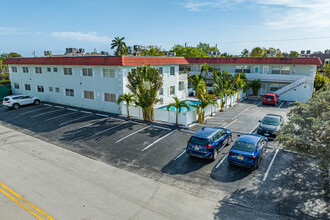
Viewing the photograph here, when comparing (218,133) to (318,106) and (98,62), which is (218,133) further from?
(98,62)

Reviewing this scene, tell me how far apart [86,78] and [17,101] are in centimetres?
969

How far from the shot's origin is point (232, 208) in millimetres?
9820

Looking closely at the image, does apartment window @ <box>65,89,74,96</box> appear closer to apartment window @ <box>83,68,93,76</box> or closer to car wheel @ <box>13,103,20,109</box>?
apartment window @ <box>83,68,93,76</box>

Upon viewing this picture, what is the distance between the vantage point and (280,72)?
37125 millimetres

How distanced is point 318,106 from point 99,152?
13419 millimetres

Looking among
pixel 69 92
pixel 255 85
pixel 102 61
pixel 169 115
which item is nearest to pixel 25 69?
pixel 69 92

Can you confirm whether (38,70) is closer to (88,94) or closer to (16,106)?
(16,106)

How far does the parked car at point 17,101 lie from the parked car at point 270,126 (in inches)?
1102

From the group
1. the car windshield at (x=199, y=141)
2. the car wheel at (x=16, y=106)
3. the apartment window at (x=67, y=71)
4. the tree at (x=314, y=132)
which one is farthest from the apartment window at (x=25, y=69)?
the tree at (x=314, y=132)

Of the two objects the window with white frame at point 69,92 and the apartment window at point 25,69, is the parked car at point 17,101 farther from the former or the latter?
the apartment window at point 25,69

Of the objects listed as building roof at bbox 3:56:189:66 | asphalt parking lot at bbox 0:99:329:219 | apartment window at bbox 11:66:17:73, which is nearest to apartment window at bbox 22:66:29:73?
building roof at bbox 3:56:189:66

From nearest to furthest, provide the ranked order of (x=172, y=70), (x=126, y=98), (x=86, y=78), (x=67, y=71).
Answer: (x=126, y=98), (x=86, y=78), (x=67, y=71), (x=172, y=70)

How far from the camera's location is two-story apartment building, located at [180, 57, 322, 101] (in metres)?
33.3

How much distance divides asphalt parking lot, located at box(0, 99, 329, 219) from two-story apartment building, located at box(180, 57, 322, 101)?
1333 centimetres
